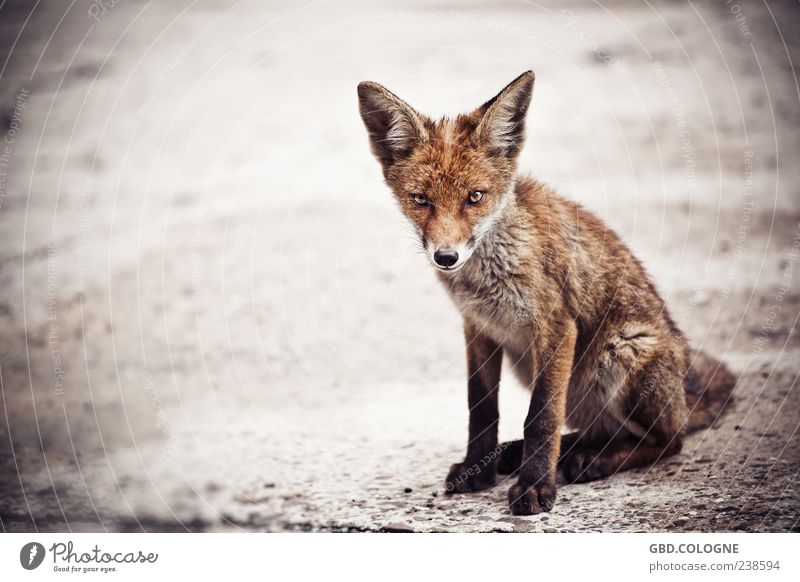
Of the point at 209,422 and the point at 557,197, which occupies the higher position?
the point at 557,197

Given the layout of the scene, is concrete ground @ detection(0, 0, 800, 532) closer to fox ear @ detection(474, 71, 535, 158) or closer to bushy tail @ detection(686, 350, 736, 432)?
bushy tail @ detection(686, 350, 736, 432)

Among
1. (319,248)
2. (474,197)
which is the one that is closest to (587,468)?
(474,197)

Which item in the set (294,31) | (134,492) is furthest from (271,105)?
(134,492)

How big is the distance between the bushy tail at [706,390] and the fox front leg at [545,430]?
1.19 m

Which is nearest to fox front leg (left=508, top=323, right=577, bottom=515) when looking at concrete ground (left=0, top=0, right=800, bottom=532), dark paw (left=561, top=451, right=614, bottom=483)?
concrete ground (left=0, top=0, right=800, bottom=532)

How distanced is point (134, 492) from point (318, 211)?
3263 millimetres

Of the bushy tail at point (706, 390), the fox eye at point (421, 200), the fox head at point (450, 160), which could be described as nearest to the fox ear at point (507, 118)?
the fox head at point (450, 160)

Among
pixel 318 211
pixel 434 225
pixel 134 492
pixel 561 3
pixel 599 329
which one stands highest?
pixel 561 3

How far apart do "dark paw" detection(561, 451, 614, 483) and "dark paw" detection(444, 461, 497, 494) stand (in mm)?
409

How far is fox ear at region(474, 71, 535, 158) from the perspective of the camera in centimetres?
359

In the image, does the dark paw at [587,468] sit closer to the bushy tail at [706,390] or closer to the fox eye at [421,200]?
the bushy tail at [706,390]

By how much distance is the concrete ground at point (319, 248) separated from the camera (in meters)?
4.50

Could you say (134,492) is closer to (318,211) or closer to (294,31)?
(318,211)

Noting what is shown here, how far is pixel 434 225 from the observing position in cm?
345
